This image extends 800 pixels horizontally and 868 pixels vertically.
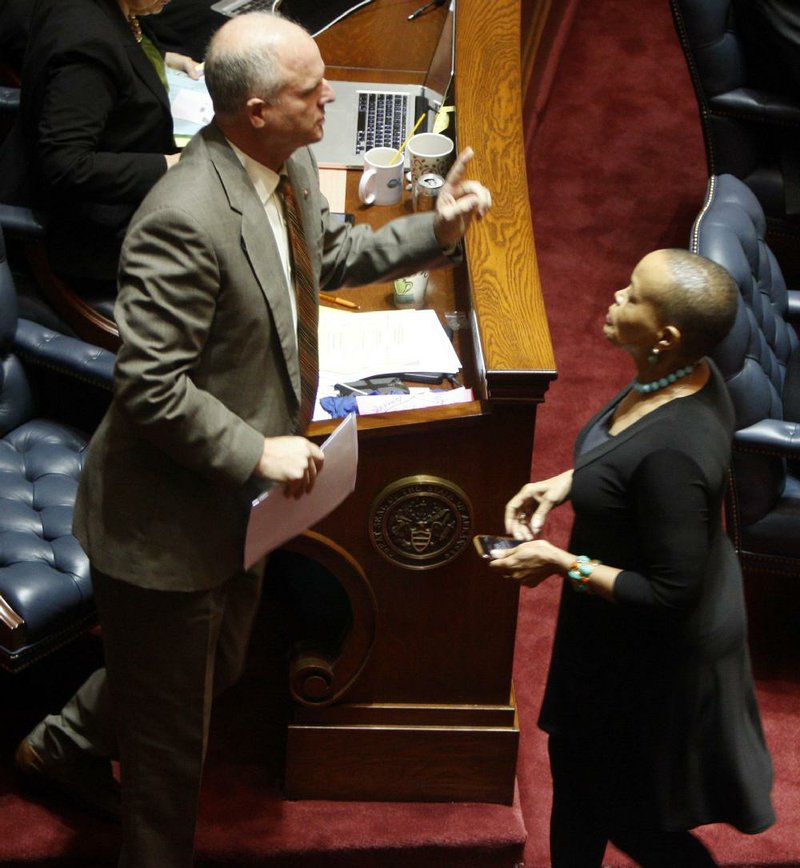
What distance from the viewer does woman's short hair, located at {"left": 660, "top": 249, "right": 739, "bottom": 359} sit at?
63.3 inches

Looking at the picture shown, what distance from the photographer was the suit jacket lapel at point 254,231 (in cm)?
161

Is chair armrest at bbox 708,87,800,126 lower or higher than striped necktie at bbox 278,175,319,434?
lower

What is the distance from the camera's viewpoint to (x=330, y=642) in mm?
2283

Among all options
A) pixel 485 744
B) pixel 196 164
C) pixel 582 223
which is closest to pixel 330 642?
pixel 485 744

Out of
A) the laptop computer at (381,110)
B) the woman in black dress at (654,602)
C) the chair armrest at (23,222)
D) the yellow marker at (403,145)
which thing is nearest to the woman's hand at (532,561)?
the woman in black dress at (654,602)

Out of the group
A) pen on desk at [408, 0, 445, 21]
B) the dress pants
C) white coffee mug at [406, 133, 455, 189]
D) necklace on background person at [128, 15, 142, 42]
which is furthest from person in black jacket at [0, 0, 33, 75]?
the dress pants

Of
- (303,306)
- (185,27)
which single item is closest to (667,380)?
(303,306)

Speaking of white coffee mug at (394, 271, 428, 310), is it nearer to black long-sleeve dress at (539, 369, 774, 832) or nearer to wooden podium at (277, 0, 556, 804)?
wooden podium at (277, 0, 556, 804)

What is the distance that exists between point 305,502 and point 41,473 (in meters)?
0.90

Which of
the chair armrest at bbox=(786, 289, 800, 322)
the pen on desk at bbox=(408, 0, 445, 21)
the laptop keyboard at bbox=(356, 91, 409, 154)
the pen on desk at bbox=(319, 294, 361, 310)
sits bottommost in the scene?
the chair armrest at bbox=(786, 289, 800, 322)

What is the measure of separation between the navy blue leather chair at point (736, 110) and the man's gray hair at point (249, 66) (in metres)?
2.17

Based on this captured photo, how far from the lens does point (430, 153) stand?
254 centimetres

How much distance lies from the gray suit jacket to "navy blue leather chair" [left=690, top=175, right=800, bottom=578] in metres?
0.97

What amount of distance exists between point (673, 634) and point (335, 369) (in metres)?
0.77
